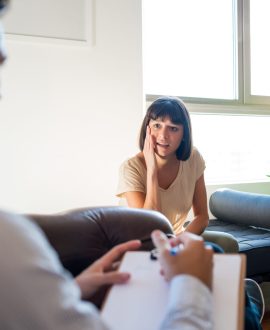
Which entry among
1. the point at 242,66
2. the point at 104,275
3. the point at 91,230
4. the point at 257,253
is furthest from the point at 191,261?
the point at 242,66

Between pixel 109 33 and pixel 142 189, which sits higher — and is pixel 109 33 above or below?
above

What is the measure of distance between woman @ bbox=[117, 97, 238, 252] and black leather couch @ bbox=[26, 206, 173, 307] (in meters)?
0.50

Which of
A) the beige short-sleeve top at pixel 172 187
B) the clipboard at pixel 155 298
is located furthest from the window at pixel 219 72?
the clipboard at pixel 155 298

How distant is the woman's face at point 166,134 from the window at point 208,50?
1.01 m

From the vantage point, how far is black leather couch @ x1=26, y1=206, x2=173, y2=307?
109 cm

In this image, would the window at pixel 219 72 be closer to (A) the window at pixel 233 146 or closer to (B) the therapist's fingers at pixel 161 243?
(A) the window at pixel 233 146

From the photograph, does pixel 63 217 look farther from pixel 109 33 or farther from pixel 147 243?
pixel 109 33

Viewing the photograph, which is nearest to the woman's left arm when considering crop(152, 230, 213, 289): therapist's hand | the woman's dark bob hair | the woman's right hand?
the woman's dark bob hair

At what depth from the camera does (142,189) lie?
70.8 inches

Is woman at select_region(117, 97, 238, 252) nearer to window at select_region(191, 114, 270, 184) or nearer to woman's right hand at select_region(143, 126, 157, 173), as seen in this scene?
woman's right hand at select_region(143, 126, 157, 173)

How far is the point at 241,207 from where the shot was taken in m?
2.50

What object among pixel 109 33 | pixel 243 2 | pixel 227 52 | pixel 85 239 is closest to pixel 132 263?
pixel 85 239

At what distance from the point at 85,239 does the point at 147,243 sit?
19 centimetres

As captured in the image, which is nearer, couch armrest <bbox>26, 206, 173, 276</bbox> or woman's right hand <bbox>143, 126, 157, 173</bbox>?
couch armrest <bbox>26, 206, 173, 276</bbox>
